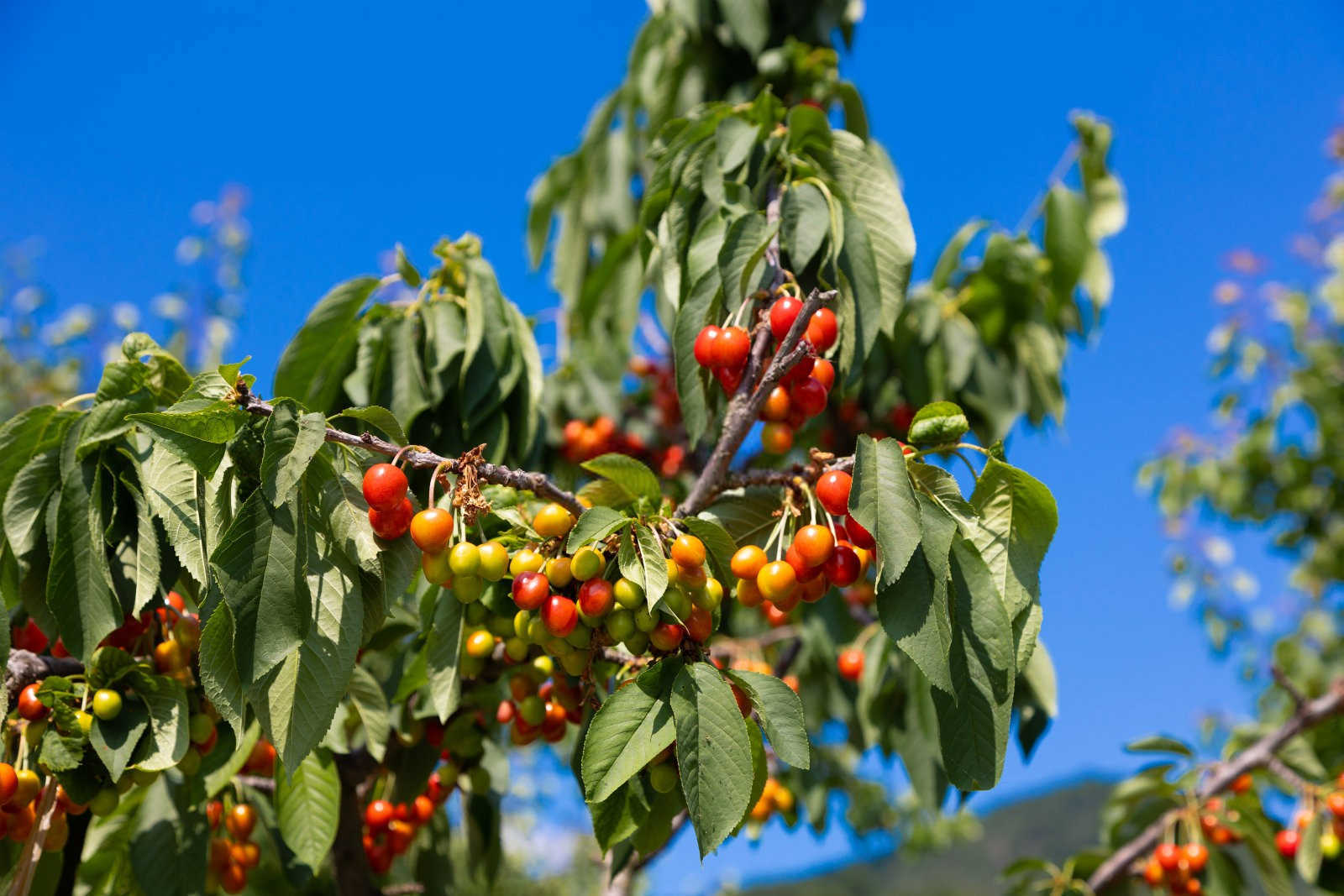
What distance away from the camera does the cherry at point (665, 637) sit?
1641 mm

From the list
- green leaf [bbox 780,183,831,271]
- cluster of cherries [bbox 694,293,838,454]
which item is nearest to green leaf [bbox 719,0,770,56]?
green leaf [bbox 780,183,831,271]

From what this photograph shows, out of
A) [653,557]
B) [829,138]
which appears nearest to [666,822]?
[653,557]

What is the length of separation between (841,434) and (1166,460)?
5573mm

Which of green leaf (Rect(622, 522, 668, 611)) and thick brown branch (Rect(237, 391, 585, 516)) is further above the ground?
thick brown branch (Rect(237, 391, 585, 516))

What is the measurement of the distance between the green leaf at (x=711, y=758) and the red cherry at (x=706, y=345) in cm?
63

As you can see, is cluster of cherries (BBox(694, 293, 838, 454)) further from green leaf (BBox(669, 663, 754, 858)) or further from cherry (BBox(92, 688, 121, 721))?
cherry (BBox(92, 688, 121, 721))

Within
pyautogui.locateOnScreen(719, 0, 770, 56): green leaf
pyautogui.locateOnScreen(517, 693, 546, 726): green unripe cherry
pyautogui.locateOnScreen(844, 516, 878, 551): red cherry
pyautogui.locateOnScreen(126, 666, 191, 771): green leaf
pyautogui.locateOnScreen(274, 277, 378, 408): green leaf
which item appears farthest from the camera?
pyautogui.locateOnScreen(719, 0, 770, 56): green leaf

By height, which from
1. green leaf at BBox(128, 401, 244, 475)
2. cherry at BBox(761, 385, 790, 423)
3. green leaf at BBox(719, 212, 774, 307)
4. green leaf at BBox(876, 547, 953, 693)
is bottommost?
green leaf at BBox(876, 547, 953, 693)

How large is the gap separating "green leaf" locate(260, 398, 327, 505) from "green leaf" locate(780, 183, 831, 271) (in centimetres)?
107

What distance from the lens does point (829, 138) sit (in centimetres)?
250

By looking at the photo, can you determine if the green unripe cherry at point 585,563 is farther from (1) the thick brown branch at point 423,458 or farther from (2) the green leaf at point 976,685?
(2) the green leaf at point 976,685

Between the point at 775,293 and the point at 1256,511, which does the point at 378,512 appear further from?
the point at 1256,511

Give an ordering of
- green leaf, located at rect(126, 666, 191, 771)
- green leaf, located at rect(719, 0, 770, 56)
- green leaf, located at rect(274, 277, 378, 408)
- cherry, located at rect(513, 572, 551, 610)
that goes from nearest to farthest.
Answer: cherry, located at rect(513, 572, 551, 610)
green leaf, located at rect(126, 666, 191, 771)
green leaf, located at rect(274, 277, 378, 408)
green leaf, located at rect(719, 0, 770, 56)

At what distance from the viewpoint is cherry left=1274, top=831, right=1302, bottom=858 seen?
337cm
